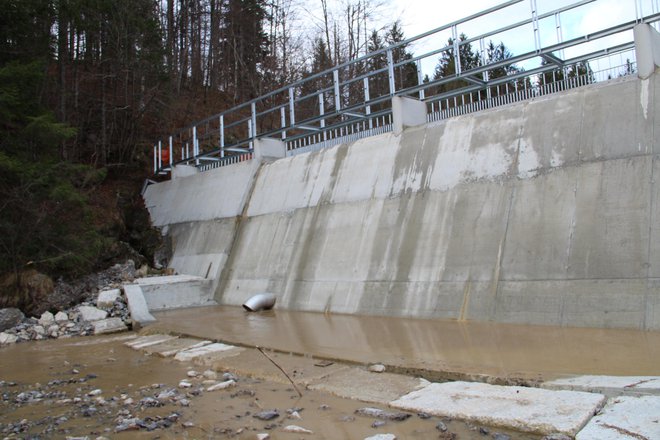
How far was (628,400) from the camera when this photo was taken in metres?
3.45

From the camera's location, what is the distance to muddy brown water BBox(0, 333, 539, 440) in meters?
3.62

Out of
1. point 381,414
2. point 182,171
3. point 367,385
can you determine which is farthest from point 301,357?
point 182,171

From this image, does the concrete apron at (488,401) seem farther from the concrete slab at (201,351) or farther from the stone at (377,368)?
the concrete slab at (201,351)

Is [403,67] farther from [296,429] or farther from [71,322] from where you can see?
[296,429]

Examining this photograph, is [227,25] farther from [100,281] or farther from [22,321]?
[22,321]

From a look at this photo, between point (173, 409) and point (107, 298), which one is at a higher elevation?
point (107, 298)

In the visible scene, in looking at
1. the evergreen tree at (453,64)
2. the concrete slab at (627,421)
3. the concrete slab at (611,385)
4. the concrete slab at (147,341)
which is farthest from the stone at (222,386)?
the evergreen tree at (453,64)

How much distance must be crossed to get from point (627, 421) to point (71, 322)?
9959 millimetres

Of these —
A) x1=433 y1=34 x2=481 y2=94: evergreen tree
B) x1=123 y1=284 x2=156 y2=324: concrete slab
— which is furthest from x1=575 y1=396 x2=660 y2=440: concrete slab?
x1=433 y1=34 x2=481 y2=94: evergreen tree

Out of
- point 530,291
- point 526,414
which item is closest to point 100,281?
point 530,291

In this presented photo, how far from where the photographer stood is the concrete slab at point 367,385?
432 centimetres

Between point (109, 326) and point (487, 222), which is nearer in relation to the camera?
point (487, 222)

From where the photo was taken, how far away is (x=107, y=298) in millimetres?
10789

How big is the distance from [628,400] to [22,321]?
10625 mm
